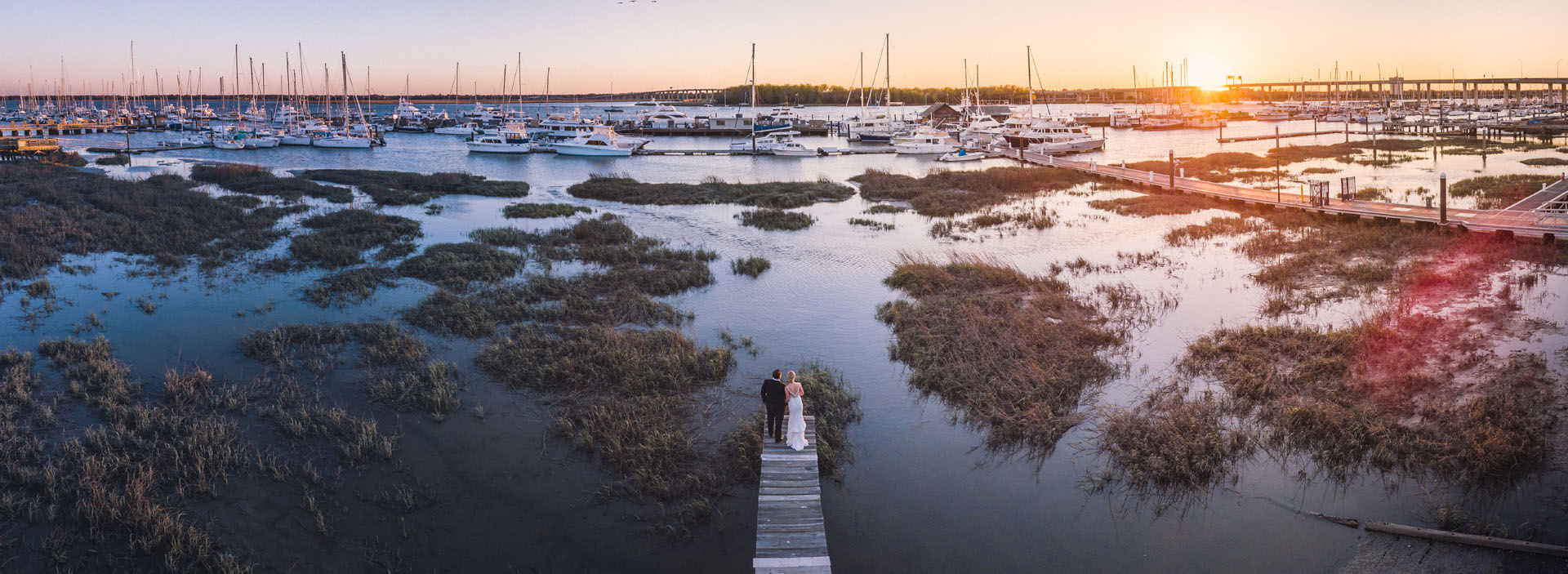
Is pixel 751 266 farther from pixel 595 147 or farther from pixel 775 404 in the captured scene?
pixel 595 147

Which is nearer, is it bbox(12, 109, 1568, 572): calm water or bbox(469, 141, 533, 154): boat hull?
bbox(12, 109, 1568, 572): calm water

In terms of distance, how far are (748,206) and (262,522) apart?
3700 centimetres

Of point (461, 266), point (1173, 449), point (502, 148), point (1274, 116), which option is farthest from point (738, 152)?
point (1274, 116)

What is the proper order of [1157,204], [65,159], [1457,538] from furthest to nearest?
[65,159] → [1157,204] → [1457,538]

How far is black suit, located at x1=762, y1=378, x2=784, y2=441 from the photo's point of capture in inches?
528

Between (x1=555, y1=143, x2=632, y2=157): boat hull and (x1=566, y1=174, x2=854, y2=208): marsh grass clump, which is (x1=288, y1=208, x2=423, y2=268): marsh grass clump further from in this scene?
(x1=555, y1=143, x2=632, y2=157): boat hull

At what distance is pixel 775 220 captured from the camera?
137ft

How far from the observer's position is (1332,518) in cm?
1204

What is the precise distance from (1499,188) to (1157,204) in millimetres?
15819

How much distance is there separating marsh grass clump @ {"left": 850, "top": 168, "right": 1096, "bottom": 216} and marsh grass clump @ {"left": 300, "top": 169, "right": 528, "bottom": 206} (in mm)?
23384

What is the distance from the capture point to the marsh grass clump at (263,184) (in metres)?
49.9

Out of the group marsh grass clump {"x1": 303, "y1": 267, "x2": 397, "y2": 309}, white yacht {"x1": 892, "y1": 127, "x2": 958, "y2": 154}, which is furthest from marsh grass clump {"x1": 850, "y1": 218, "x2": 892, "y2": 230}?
white yacht {"x1": 892, "y1": 127, "x2": 958, "y2": 154}

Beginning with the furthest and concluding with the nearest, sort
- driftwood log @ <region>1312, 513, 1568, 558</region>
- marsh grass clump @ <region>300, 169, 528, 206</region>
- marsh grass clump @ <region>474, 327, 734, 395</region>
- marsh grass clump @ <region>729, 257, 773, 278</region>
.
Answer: marsh grass clump @ <region>300, 169, 528, 206</region>, marsh grass clump @ <region>729, 257, 773, 278</region>, marsh grass clump @ <region>474, 327, 734, 395</region>, driftwood log @ <region>1312, 513, 1568, 558</region>

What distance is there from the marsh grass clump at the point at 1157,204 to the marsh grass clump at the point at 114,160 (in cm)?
7399
